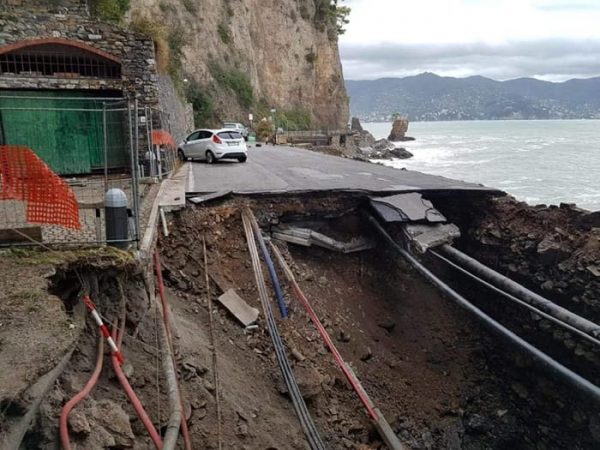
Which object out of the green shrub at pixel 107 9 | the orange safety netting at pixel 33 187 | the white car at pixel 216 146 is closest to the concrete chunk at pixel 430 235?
the orange safety netting at pixel 33 187

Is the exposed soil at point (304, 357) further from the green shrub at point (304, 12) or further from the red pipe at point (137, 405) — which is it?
the green shrub at point (304, 12)

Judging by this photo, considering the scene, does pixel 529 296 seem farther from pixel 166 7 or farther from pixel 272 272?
pixel 166 7

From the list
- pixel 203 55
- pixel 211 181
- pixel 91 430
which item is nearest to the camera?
pixel 91 430

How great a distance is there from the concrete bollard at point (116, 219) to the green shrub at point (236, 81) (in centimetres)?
4549

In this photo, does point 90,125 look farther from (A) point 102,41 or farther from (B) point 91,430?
(B) point 91,430

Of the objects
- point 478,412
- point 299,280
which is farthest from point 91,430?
point 478,412

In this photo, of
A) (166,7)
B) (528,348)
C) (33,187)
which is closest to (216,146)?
(33,187)

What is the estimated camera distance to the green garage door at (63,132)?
517 inches

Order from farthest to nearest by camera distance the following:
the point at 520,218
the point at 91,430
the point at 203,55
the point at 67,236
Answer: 1. the point at 203,55
2. the point at 520,218
3. the point at 67,236
4. the point at 91,430

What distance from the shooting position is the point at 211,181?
13734 mm

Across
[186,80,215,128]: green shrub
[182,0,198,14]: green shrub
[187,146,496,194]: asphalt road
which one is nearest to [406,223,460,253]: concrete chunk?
[187,146,496,194]: asphalt road

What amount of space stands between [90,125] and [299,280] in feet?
27.3

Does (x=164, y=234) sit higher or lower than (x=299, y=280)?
higher

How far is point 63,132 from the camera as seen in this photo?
45.1 feet
